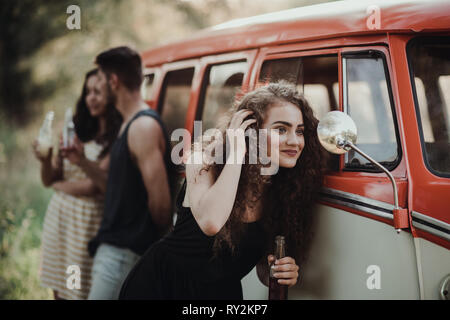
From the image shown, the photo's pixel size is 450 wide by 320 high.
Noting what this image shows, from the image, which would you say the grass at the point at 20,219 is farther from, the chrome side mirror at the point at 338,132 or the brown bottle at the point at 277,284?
the chrome side mirror at the point at 338,132

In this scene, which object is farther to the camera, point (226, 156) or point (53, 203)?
point (53, 203)

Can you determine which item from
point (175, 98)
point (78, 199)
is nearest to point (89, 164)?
point (78, 199)

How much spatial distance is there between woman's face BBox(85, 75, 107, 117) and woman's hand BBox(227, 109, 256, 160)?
2000 millimetres

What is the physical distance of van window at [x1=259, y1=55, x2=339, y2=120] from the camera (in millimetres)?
2891

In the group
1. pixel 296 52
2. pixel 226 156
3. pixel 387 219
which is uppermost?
pixel 296 52

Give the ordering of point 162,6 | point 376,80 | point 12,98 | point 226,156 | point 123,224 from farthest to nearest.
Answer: point 162,6 < point 12,98 < point 123,224 < point 376,80 < point 226,156

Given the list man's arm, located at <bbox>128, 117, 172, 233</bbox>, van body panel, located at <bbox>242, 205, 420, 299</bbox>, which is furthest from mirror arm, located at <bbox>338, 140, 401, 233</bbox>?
man's arm, located at <bbox>128, 117, 172, 233</bbox>

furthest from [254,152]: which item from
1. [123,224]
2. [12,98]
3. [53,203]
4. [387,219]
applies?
[12,98]

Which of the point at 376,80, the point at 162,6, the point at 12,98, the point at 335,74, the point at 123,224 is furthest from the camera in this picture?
the point at 162,6

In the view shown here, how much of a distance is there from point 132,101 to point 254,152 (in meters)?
1.51

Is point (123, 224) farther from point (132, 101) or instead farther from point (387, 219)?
point (387, 219)

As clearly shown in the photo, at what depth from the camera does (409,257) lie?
2.29 meters

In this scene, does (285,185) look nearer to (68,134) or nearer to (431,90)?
(431,90)
